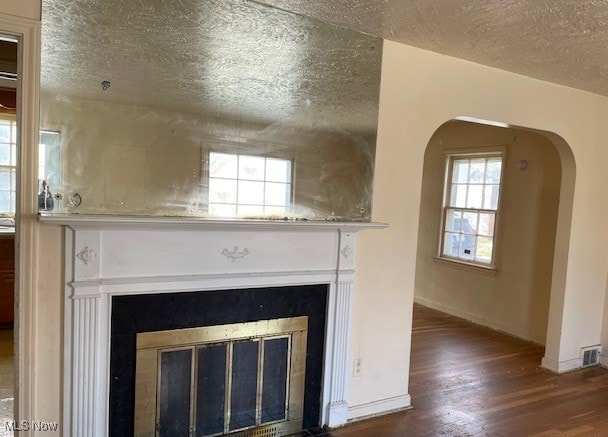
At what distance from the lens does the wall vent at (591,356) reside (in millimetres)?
4230

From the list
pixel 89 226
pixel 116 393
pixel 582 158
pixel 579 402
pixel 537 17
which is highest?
pixel 537 17

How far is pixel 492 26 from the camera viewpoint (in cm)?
248

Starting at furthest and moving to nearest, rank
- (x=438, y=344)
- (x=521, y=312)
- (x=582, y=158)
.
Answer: (x=521, y=312)
(x=438, y=344)
(x=582, y=158)

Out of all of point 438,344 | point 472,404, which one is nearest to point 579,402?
point 472,404

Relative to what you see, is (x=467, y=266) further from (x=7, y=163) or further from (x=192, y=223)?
(x=7, y=163)

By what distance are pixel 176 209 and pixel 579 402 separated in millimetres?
3327

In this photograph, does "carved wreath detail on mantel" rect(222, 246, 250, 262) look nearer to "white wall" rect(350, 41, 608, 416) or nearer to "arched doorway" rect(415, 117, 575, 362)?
"white wall" rect(350, 41, 608, 416)

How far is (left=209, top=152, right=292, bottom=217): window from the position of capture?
240cm

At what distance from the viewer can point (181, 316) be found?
2391mm

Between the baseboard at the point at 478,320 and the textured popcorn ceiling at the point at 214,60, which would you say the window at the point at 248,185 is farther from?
the baseboard at the point at 478,320

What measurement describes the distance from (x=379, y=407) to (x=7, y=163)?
175 inches

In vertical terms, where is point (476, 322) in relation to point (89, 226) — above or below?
below

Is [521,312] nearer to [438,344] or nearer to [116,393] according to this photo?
[438,344]

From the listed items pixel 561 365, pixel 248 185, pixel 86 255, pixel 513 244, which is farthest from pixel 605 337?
pixel 86 255
